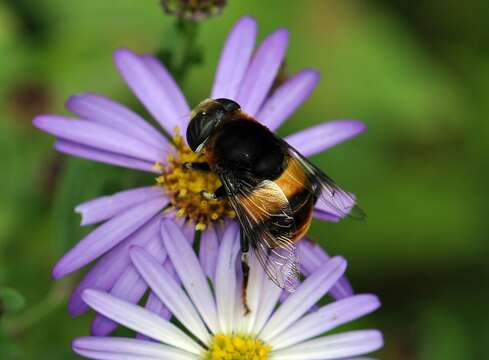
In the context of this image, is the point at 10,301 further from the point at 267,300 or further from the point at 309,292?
the point at 309,292

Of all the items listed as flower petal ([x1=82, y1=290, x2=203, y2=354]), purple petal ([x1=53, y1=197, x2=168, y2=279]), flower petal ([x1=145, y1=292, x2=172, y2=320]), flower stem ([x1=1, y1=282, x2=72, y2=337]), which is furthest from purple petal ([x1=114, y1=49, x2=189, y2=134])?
flower stem ([x1=1, y1=282, x2=72, y2=337])

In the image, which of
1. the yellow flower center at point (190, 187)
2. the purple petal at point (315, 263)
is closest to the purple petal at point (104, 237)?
the yellow flower center at point (190, 187)

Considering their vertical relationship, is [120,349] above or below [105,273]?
below

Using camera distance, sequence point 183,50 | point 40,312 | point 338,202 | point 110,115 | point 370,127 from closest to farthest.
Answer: point 338,202, point 110,115, point 183,50, point 40,312, point 370,127

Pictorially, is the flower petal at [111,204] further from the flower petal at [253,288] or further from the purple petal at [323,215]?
the purple petal at [323,215]

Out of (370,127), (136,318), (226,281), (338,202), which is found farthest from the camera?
(370,127)

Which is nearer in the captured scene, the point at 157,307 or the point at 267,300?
the point at 157,307

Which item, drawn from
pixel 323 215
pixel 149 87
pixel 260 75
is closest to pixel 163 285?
pixel 323 215

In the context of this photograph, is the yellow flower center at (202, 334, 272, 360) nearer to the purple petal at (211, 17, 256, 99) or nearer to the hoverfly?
the hoverfly
